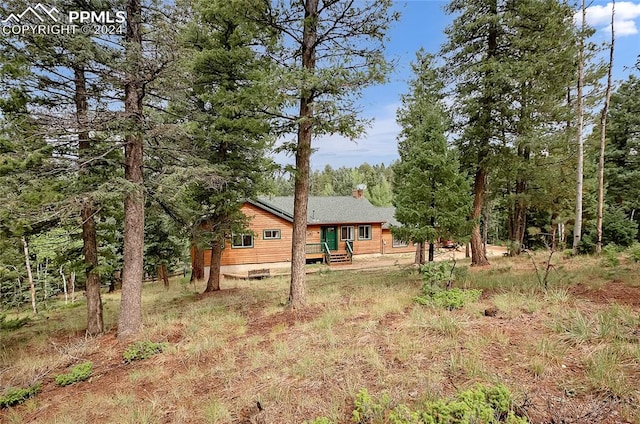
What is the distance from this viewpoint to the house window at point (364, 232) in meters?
24.5

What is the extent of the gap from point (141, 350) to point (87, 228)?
3.74 m

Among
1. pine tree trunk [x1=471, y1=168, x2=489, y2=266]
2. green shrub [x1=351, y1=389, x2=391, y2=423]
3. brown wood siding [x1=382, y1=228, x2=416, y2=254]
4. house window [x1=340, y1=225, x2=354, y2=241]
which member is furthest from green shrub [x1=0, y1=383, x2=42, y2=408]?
brown wood siding [x1=382, y1=228, x2=416, y2=254]

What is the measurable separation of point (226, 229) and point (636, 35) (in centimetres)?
1542

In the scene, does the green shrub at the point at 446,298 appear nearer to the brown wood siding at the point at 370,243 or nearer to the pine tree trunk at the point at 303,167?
the pine tree trunk at the point at 303,167

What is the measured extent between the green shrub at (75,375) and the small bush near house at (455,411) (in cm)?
528

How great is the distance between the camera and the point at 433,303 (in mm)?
6539

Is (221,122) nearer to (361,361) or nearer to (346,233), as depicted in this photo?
(361,361)

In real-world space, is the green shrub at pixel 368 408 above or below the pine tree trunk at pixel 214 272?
above

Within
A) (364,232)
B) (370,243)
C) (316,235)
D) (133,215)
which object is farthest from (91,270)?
(370,243)

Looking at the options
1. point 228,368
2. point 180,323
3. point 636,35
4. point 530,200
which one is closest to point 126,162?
point 180,323

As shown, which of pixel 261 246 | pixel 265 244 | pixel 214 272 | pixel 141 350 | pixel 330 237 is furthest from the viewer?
pixel 330 237

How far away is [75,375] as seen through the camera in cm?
565

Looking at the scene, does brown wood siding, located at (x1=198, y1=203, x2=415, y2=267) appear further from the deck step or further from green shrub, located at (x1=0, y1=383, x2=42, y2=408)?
green shrub, located at (x1=0, y1=383, x2=42, y2=408)

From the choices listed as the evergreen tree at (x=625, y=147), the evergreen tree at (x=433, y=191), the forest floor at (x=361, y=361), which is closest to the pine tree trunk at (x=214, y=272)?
Answer: the forest floor at (x=361, y=361)
